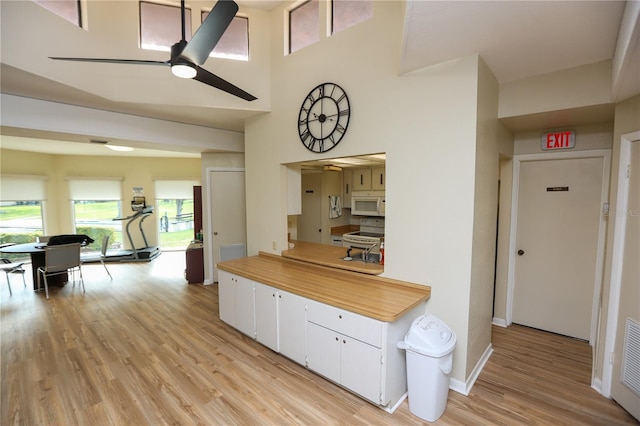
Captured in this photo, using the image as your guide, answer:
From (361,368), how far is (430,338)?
59 cm

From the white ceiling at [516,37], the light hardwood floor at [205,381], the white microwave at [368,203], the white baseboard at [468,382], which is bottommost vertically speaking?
the light hardwood floor at [205,381]

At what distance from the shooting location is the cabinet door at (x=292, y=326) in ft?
8.60

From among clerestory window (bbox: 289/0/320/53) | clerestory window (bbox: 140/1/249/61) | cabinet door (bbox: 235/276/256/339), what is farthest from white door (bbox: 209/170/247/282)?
clerestory window (bbox: 289/0/320/53)

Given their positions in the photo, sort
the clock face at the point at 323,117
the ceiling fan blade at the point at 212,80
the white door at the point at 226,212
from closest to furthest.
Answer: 1. the ceiling fan blade at the point at 212,80
2. the clock face at the point at 323,117
3. the white door at the point at 226,212

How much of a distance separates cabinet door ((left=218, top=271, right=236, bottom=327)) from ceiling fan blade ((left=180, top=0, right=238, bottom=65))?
239 centimetres

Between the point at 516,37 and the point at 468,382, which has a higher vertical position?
the point at 516,37

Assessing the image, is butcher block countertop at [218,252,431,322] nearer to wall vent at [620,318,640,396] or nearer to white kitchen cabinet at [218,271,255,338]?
white kitchen cabinet at [218,271,255,338]

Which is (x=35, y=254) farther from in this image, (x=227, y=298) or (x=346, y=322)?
(x=346, y=322)

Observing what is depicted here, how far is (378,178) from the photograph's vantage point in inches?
188

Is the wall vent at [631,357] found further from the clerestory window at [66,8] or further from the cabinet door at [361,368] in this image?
the clerestory window at [66,8]

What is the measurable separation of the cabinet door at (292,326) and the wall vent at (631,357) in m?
2.51

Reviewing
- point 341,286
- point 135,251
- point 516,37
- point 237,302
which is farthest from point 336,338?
point 135,251

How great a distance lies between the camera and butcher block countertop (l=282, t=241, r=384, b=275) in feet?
9.61

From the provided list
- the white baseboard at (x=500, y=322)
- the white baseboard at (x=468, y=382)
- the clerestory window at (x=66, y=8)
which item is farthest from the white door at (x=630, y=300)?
the clerestory window at (x=66, y=8)
